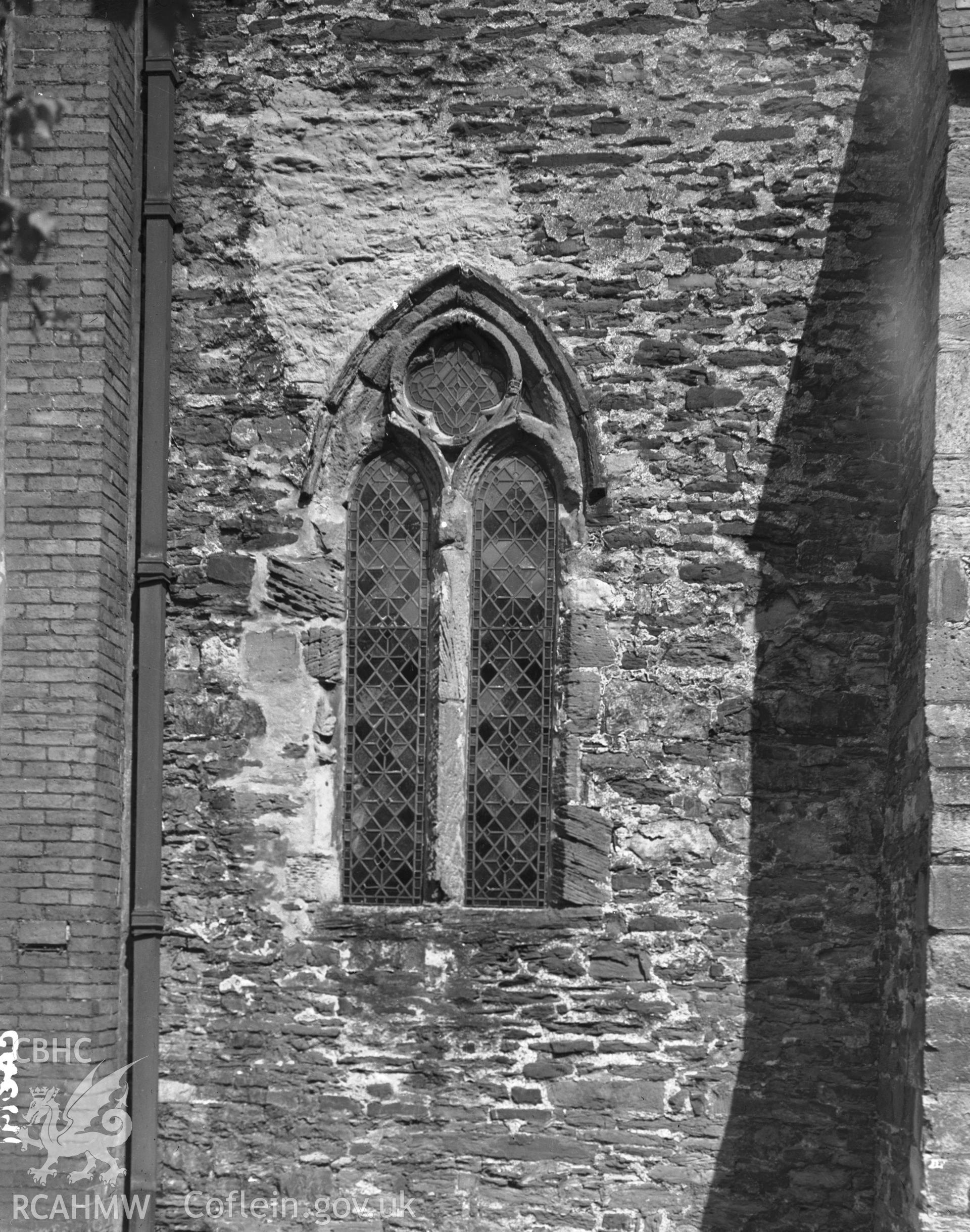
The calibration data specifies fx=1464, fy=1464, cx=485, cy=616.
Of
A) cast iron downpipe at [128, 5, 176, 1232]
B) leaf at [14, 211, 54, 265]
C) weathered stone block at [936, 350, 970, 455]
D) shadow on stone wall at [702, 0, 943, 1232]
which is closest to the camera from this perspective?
leaf at [14, 211, 54, 265]

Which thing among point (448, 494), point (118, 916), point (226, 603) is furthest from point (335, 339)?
point (118, 916)

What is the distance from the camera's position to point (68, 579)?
6.09 meters

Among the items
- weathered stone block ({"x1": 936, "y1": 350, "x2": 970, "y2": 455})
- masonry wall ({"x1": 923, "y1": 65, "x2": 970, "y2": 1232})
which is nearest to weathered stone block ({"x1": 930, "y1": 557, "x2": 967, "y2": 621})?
masonry wall ({"x1": 923, "y1": 65, "x2": 970, "y2": 1232})

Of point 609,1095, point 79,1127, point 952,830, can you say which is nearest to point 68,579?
point 79,1127

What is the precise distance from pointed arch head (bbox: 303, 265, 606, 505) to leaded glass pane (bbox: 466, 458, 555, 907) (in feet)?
0.69

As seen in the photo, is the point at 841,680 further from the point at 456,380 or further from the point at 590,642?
the point at 456,380

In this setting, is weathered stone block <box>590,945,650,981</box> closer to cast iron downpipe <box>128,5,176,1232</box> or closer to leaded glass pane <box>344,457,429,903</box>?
leaded glass pane <box>344,457,429,903</box>

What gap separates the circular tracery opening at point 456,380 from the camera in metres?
6.80

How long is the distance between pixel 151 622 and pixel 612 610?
2.05 meters

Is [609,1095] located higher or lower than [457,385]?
lower

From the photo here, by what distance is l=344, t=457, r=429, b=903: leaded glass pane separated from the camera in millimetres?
6582

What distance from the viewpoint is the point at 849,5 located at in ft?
21.8

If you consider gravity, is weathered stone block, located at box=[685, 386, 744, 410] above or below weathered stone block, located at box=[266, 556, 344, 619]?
above

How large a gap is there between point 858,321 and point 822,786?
207cm
